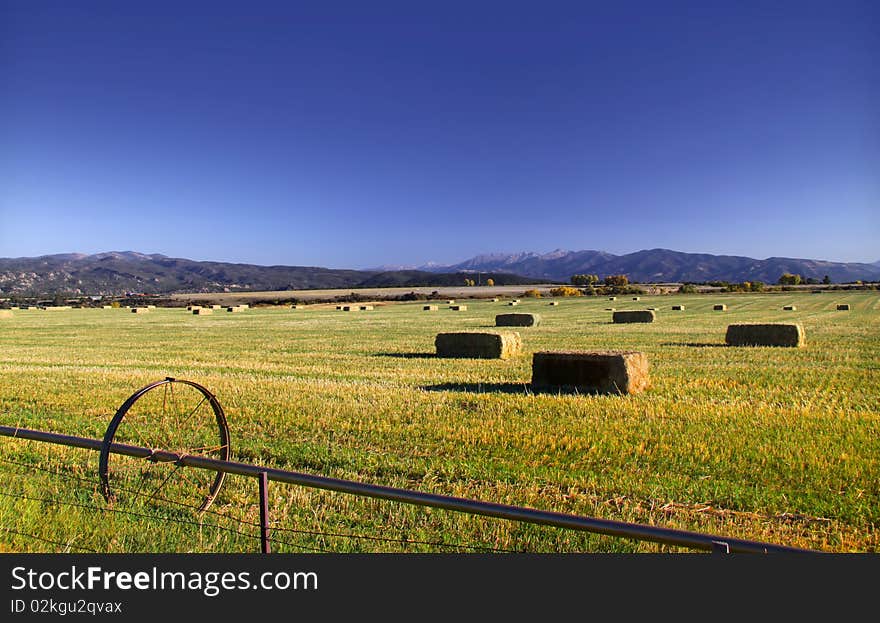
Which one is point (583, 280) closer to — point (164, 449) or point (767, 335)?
point (767, 335)

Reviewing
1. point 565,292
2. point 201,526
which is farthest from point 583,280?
point 201,526

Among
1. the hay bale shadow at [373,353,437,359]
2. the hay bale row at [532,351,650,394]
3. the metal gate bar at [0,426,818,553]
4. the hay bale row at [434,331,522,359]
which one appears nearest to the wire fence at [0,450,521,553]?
the metal gate bar at [0,426,818,553]

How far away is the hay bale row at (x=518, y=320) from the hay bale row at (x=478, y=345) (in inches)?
652

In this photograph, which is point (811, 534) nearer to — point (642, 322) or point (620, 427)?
point (620, 427)

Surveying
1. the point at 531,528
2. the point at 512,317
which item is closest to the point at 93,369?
the point at 531,528

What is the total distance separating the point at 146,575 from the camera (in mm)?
3979

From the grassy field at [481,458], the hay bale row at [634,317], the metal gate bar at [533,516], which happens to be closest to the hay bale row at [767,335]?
the grassy field at [481,458]

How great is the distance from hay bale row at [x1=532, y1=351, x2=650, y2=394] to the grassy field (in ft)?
2.16

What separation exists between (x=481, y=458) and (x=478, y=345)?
1409 cm

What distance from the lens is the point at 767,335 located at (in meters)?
24.5

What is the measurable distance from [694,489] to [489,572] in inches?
163

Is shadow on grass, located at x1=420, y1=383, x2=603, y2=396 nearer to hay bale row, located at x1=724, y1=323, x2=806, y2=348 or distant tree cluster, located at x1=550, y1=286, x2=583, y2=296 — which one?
hay bale row, located at x1=724, y1=323, x2=806, y2=348

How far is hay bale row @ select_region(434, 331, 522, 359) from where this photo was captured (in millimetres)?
22109

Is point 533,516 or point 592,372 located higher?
point 533,516
